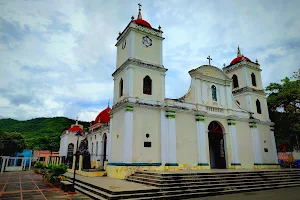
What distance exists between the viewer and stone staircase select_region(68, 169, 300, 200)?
29.7ft

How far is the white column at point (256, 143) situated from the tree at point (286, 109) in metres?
3.17

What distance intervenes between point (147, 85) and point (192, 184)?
319 inches

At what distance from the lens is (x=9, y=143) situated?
36.0 meters

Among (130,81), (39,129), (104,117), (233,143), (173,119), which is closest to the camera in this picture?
(130,81)

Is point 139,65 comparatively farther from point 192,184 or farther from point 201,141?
point 192,184

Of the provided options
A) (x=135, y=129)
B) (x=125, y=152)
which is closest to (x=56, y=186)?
(x=125, y=152)

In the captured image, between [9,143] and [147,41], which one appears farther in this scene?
[9,143]

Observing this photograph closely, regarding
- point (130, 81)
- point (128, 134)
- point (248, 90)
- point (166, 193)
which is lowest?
point (166, 193)

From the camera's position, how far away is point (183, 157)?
15.7 metres

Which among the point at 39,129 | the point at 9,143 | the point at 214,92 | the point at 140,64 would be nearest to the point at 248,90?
the point at 214,92

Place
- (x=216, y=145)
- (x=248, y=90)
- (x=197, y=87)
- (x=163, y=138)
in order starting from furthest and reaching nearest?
(x=248, y=90) → (x=216, y=145) → (x=197, y=87) → (x=163, y=138)

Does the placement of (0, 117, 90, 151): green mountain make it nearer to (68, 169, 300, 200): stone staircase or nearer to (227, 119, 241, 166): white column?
(227, 119, 241, 166): white column

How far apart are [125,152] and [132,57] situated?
6937 millimetres

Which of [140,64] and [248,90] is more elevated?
[140,64]
